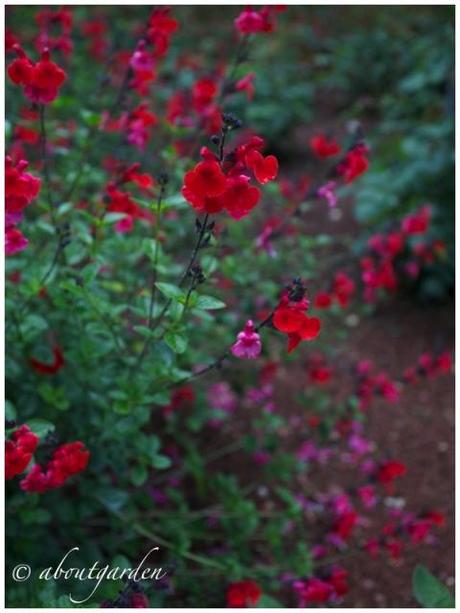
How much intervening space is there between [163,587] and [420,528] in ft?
3.20

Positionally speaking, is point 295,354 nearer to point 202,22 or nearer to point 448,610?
point 448,610

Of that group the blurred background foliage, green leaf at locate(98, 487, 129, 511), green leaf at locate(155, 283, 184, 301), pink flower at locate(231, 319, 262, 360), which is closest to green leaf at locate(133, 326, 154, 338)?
green leaf at locate(155, 283, 184, 301)

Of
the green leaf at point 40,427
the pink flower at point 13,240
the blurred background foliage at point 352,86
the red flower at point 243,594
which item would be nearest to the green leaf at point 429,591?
the red flower at point 243,594

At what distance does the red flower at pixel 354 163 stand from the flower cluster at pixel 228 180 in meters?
0.68

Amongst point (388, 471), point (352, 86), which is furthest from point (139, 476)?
point (352, 86)

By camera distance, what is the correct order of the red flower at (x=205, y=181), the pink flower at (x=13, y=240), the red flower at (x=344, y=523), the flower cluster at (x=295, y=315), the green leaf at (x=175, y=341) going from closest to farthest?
the red flower at (x=205, y=181) < the flower cluster at (x=295, y=315) < the green leaf at (x=175, y=341) < the pink flower at (x=13, y=240) < the red flower at (x=344, y=523)

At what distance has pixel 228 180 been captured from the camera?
133 centimetres

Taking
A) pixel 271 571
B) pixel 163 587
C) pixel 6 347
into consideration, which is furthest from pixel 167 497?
pixel 163 587

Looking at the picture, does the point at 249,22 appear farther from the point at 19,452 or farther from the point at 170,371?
the point at 19,452

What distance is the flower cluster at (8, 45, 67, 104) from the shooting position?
1638 mm

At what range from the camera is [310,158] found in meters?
5.69

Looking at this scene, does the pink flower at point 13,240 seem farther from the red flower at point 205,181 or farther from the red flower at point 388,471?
the red flower at point 388,471

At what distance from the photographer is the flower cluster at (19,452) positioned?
4.95 ft

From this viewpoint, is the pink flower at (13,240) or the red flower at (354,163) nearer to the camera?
the pink flower at (13,240)
